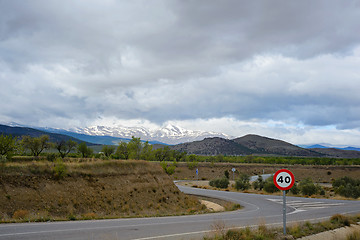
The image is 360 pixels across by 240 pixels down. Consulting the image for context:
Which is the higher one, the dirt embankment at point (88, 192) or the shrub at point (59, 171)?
the shrub at point (59, 171)

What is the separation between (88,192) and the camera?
79.6 feet

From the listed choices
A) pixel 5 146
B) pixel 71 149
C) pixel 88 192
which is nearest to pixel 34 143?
pixel 71 149

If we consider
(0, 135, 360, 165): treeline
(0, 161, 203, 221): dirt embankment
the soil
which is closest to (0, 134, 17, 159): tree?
(0, 135, 360, 165): treeline

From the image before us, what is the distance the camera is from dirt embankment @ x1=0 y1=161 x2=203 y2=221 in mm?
20297

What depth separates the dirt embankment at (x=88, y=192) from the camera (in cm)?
2030

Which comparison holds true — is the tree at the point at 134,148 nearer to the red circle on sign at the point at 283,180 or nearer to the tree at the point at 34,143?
the tree at the point at 34,143

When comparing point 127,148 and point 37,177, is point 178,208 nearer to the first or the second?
point 37,177

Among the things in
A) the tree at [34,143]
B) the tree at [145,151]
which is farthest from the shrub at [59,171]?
the tree at [145,151]

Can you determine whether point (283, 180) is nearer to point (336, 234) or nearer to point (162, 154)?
point (336, 234)

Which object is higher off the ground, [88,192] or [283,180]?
[283,180]

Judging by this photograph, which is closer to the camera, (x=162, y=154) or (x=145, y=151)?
(x=145, y=151)

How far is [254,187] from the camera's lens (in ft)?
154

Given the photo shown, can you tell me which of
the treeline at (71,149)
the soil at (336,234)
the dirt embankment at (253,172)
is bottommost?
the dirt embankment at (253,172)

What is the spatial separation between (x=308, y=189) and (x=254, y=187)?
9.94 meters
